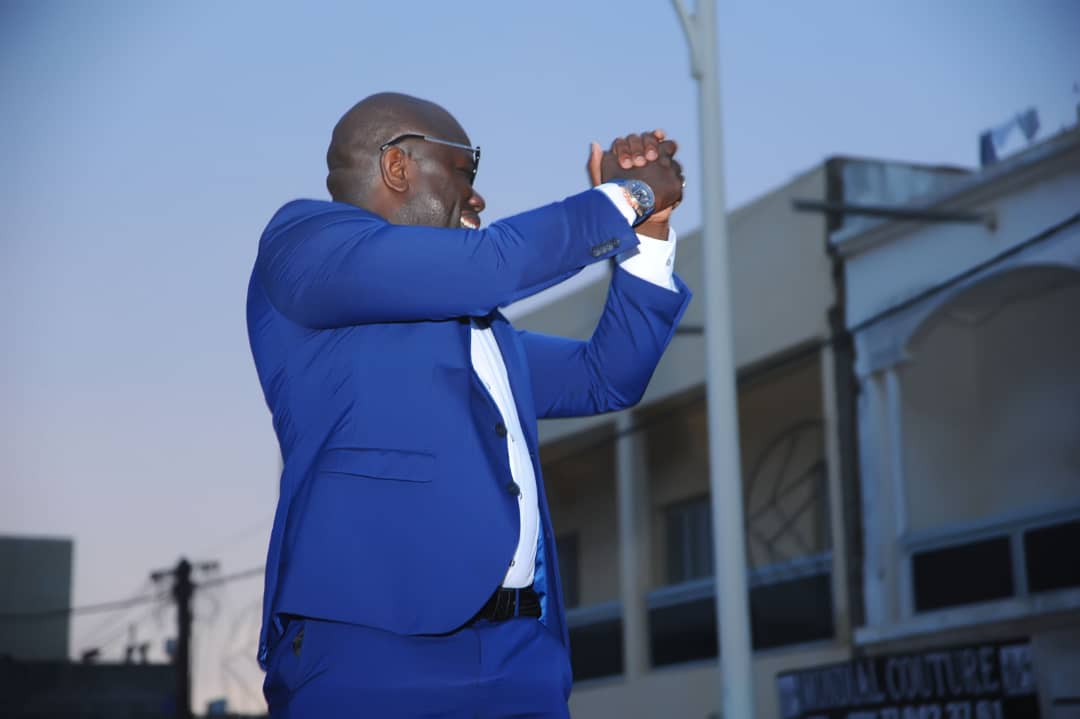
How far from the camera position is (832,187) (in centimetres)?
1564

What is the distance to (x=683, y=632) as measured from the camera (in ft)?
61.1

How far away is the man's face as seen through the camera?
2930 mm

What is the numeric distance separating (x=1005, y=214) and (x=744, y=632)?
492cm

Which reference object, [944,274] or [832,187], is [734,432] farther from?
[832,187]

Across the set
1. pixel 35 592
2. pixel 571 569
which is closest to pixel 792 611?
pixel 571 569

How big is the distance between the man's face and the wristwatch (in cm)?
28

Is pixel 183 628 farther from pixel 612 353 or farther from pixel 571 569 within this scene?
pixel 612 353

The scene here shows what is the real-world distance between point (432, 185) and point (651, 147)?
39 centimetres

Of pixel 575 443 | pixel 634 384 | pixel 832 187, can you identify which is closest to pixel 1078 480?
pixel 832 187

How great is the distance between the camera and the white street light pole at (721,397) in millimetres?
10594

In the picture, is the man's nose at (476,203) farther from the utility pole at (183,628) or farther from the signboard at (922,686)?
the utility pole at (183,628)

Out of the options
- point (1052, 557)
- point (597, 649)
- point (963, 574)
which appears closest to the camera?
point (1052, 557)

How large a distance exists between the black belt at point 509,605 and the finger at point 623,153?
0.75m

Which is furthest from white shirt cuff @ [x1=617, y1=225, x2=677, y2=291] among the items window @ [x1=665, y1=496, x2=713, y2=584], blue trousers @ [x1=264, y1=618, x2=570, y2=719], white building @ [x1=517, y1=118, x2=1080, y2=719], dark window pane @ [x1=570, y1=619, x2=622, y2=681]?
dark window pane @ [x1=570, y1=619, x2=622, y2=681]
